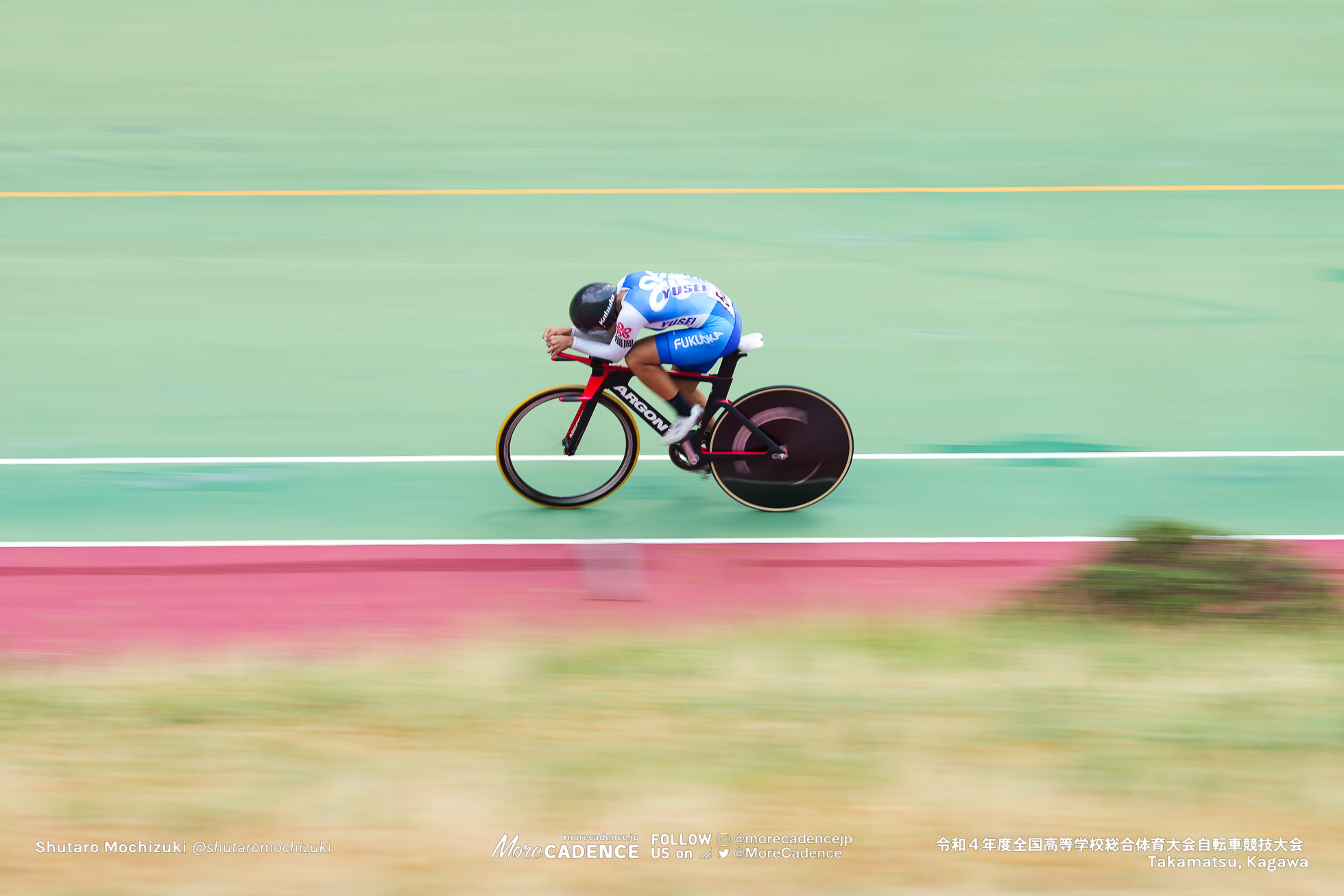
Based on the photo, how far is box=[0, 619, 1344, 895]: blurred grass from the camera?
175 inches

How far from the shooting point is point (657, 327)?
754 cm

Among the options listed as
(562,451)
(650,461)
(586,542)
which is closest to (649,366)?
(562,451)

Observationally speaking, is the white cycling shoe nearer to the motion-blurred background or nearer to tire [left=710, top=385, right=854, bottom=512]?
tire [left=710, top=385, right=854, bottom=512]

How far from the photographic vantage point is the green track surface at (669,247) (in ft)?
27.6

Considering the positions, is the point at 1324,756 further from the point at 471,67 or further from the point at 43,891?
the point at 471,67

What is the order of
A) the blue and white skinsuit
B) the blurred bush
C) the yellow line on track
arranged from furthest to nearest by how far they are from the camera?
the yellow line on track
the blue and white skinsuit
the blurred bush

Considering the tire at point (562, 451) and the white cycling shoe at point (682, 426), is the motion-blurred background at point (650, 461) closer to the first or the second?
the tire at point (562, 451)

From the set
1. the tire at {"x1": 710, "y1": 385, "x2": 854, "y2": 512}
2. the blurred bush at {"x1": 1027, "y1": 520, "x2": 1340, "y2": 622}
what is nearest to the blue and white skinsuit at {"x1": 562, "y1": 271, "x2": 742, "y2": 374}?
the tire at {"x1": 710, "y1": 385, "x2": 854, "y2": 512}

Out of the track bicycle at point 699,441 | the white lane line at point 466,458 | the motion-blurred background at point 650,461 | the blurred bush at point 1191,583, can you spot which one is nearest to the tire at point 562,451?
the track bicycle at point 699,441

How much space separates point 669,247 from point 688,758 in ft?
25.7

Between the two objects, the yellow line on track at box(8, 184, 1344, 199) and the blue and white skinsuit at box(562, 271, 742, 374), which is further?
the yellow line on track at box(8, 184, 1344, 199)

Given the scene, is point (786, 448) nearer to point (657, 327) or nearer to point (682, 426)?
point (682, 426)

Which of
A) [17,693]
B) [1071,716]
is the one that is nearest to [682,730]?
[1071,716]

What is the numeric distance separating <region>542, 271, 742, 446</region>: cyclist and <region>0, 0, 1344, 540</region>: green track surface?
1.00 metres
